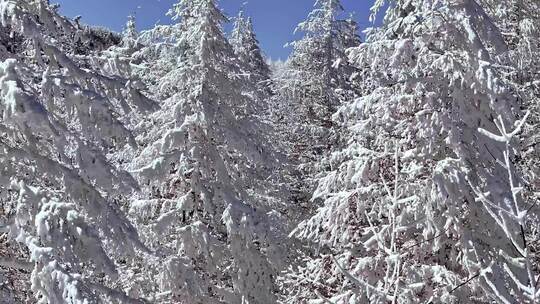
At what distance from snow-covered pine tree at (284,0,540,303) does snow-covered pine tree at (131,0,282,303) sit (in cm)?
305

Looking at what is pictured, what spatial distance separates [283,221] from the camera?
13.7 metres

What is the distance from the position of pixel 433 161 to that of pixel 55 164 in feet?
19.6

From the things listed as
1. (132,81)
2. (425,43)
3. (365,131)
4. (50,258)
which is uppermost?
(132,81)

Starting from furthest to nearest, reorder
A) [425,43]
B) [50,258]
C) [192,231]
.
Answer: [192,231] → [425,43] → [50,258]

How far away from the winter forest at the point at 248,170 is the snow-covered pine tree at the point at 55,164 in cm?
3

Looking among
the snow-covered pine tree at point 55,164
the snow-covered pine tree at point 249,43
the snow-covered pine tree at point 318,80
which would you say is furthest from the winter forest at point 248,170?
the snow-covered pine tree at point 249,43

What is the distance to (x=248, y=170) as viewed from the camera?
13.7 meters

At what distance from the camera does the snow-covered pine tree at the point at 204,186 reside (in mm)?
11711

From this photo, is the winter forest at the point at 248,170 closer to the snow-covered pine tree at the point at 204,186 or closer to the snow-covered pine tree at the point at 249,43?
the snow-covered pine tree at the point at 204,186

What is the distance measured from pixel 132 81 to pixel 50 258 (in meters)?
3.19

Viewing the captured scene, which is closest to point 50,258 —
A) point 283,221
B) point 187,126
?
point 187,126

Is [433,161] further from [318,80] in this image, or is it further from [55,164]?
[318,80]

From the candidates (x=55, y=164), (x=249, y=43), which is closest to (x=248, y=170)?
(x=55, y=164)

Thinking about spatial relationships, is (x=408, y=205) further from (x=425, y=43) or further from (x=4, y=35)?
(x=4, y=35)
